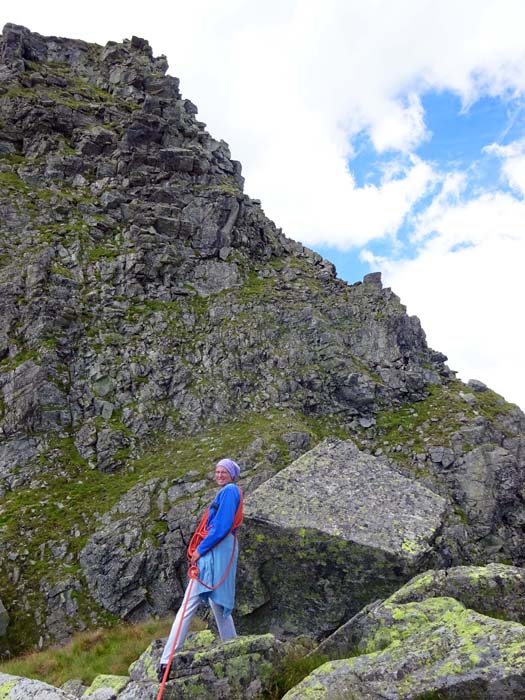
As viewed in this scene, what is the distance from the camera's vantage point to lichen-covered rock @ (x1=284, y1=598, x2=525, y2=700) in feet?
18.1

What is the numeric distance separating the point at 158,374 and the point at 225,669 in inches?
921

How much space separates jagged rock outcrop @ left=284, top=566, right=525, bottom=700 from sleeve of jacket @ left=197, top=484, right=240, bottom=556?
251 centimetres

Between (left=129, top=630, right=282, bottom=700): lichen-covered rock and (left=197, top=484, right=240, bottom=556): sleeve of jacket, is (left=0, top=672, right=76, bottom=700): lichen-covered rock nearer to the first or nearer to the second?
(left=129, top=630, right=282, bottom=700): lichen-covered rock

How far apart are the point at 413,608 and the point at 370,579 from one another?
8.21 ft

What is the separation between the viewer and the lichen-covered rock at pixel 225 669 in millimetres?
6824

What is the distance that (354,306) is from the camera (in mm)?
36438

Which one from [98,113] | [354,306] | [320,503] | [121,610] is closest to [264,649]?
[320,503]

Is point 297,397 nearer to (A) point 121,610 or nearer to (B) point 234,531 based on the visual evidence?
(A) point 121,610

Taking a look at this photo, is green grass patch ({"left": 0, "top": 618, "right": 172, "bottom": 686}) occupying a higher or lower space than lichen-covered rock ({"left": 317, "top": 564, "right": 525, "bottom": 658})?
lower

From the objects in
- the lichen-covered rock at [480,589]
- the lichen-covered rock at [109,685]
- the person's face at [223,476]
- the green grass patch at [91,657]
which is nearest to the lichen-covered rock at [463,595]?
the lichen-covered rock at [480,589]

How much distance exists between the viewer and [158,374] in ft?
96.4

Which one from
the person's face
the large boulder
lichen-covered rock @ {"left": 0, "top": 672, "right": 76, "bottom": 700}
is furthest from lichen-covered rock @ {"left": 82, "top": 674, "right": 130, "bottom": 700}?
the person's face

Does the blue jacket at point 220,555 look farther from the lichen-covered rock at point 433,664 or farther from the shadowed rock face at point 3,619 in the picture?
the shadowed rock face at point 3,619

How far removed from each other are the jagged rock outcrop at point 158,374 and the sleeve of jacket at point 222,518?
534cm
